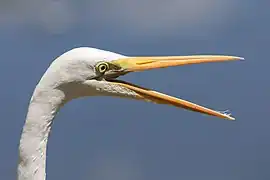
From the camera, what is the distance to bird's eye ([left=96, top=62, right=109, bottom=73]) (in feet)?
12.2

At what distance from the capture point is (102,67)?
374 cm

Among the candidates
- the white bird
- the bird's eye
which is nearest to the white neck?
the white bird

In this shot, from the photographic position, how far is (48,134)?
382 cm

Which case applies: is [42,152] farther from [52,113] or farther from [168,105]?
[168,105]

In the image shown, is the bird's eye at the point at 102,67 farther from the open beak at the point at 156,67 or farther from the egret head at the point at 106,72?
the open beak at the point at 156,67

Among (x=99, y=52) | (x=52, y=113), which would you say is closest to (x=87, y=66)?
(x=99, y=52)

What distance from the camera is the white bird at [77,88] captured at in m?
3.62

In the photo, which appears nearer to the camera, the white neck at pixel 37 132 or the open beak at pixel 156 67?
the white neck at pixel 37 132

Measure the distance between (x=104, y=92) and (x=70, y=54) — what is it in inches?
18.9

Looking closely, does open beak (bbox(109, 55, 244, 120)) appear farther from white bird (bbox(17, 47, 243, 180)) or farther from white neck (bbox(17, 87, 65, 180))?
white neck (bbox(17, 87, 65, 180))

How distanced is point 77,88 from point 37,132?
15.4 inches

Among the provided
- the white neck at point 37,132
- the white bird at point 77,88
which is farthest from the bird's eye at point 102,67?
the white neck at point 37,132

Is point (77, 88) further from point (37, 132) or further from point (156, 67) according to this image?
point (156, 67)

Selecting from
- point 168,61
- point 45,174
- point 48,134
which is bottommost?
point 45,174
